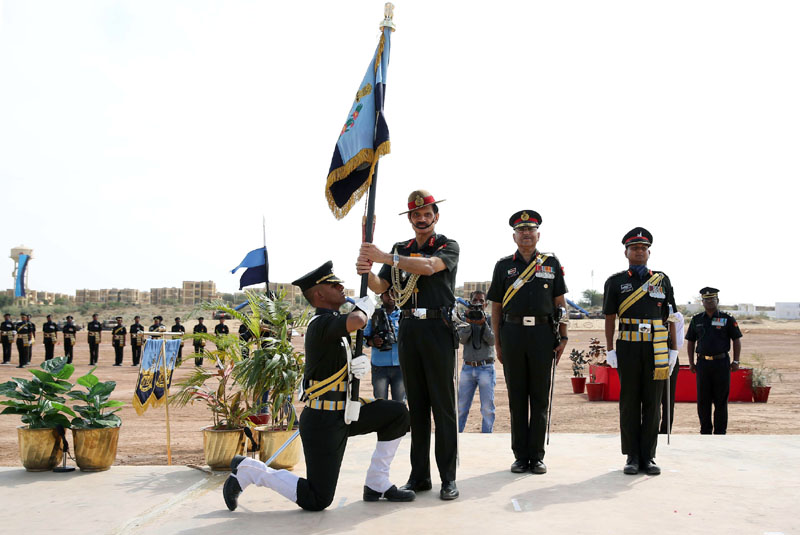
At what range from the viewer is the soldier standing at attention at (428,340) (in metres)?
4.73

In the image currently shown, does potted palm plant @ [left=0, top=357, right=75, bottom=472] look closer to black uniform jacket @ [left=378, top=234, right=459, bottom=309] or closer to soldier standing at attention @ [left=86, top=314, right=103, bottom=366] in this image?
black uniform jacket @ [left=378, top=234, right=459, bottom=309]

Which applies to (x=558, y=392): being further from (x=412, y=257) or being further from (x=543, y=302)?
(x=412, y=257)

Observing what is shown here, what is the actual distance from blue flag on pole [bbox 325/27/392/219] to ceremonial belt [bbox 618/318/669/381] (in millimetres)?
2495

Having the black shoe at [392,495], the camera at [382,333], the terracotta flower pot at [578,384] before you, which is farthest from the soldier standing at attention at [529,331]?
the terracotta flower pot at [578,384]

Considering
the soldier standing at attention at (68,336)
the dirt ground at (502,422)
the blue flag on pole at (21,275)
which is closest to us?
the dirt ground at (502,422)

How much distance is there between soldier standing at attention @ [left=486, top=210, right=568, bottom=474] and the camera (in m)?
5.47

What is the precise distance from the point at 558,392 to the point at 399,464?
10748 mm

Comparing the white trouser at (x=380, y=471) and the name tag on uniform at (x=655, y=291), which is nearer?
the white trouser at (x=380, y=471)

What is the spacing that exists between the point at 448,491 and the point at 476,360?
3.93 metres

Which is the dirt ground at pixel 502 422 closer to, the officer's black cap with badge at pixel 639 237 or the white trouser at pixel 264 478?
the white trouser at pixel 264 478

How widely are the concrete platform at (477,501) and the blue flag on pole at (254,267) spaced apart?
3233mm

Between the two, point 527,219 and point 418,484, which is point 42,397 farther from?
point 527,219

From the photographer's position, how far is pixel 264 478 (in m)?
4.38

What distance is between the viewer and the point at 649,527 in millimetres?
3996
